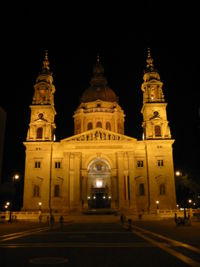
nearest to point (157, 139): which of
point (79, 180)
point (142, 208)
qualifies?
point (142, 208)

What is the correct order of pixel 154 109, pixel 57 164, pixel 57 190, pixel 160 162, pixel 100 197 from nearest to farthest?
pixel 57 190
pixel 160 162
pixel 57 164
pixel 100 197
pixel 154 109

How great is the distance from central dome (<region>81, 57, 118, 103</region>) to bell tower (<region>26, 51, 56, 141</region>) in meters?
13.9

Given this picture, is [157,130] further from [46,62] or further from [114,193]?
[46,62]

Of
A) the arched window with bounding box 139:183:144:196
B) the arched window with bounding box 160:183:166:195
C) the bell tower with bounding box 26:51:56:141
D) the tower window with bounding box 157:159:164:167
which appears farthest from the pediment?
the arched window with bounding box 160:183:166:195

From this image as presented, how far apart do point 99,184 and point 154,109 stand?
66.0 feet

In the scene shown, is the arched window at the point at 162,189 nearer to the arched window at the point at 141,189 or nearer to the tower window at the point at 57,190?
the arched window at the point at 141,189

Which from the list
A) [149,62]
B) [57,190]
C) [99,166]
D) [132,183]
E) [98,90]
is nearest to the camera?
[132,183]

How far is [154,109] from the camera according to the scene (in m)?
65.6

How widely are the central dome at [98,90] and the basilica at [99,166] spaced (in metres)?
15.0

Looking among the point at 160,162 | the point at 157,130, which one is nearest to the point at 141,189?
the point at 160,162

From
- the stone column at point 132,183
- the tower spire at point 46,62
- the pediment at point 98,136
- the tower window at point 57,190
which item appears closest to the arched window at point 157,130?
the pediment at point 98,136

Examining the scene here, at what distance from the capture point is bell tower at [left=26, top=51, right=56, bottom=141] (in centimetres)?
6394

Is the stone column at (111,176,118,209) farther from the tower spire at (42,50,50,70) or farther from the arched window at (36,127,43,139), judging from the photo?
the tower spire at (42,50,50,70)

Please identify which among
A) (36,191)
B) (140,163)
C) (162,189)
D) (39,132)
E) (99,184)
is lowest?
(36,191)
